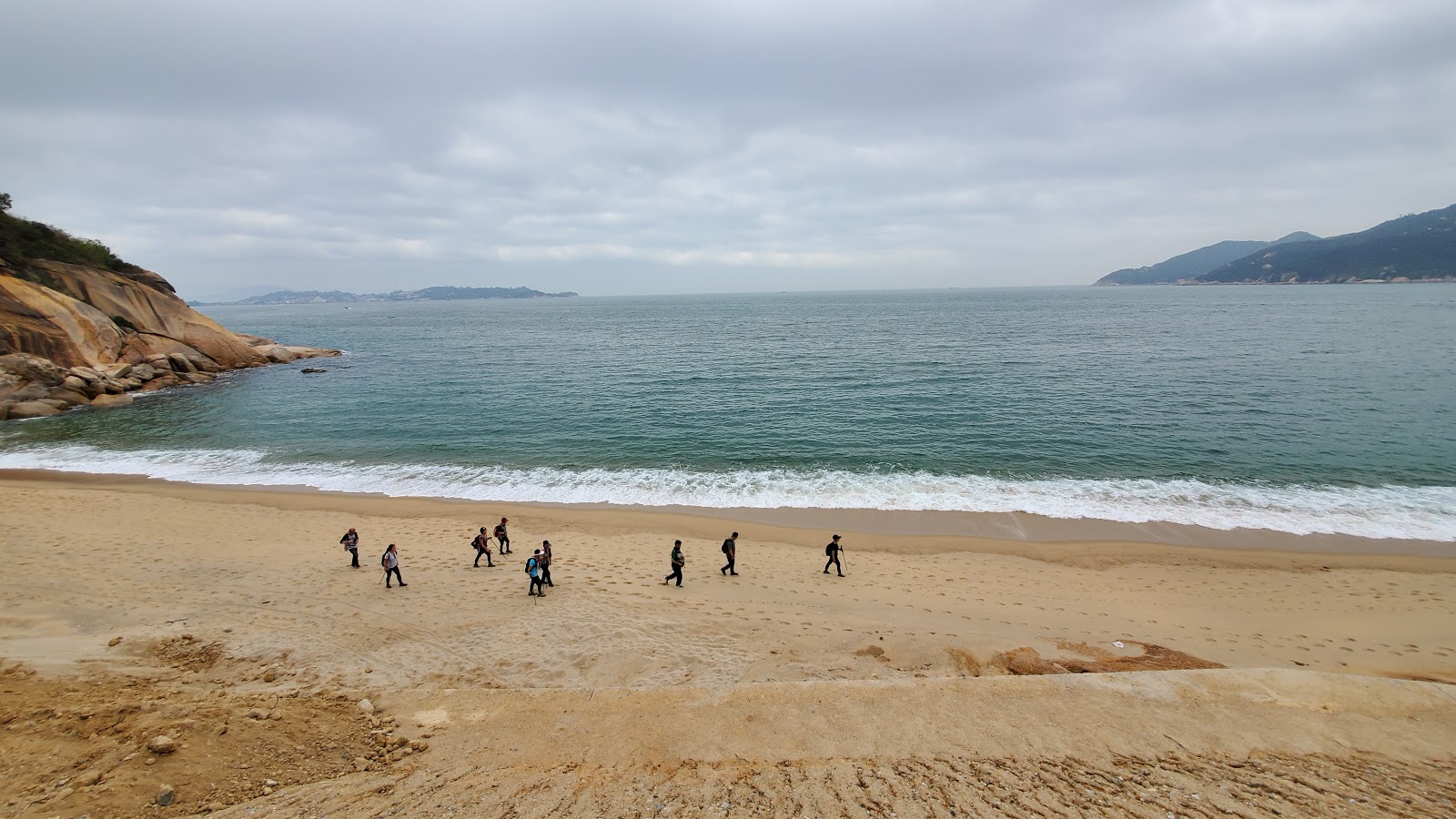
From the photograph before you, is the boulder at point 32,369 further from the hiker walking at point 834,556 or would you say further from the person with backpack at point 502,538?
the hiker walking at point 834,556

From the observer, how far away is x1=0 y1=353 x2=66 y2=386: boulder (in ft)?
123

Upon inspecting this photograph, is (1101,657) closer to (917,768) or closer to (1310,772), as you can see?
(1310,772)

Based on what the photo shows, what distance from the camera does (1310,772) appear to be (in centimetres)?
804

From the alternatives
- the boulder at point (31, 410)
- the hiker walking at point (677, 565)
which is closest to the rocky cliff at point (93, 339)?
the boulder at point (31, 410)

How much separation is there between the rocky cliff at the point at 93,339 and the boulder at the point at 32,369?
4cm

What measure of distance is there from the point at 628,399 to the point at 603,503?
19.0m

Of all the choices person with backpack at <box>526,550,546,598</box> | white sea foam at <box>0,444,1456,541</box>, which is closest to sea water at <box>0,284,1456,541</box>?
white sea foam at <box>0,444,1456,541</box>

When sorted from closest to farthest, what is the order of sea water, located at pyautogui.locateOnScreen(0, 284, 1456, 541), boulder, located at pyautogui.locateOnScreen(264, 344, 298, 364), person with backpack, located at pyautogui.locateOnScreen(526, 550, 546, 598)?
person with backpack, located at pyautogui.locateOnScreen(526, 550, 546, 598) < sea water, located at pyautogui.locateOnScreen(0, 284, 1456, 541) < boulder, located at pyautogui.locateOnScreen(264, 344, 298, 364)

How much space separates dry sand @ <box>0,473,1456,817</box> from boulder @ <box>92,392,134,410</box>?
2741cm

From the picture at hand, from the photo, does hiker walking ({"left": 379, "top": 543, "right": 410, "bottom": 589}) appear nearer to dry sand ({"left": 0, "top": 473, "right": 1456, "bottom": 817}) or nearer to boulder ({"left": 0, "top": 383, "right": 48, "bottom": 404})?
dry sand ({"left": 0, "top": 473, "right": 1456, "bottom": 817})

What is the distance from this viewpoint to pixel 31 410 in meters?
36.7

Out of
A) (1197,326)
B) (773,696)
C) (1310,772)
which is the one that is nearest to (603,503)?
(773,696)

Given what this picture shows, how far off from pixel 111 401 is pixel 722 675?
5239 centimetres

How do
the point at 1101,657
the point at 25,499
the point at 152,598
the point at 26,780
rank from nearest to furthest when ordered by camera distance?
1. the point at 26,780
2. the point at 1101,657
3. the point at 152,598
4. the point at 25,499
